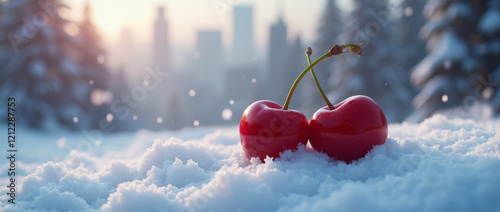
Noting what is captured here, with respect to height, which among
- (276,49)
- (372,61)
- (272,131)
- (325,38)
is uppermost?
(276,49)

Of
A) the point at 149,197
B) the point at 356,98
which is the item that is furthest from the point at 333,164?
the point at 149,197

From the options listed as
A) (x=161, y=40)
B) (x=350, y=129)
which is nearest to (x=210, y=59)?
(x=161, y=40)

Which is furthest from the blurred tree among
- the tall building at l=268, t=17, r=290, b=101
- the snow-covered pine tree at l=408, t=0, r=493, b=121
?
the tall building at l=268, t=17, r=290, b=101

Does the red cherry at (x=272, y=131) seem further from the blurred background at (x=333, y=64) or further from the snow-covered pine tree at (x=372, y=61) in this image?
the snow-covered pine tree at (x=372, y=61)

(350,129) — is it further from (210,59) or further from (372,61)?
(210,59)

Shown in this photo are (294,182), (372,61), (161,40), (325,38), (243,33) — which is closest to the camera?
(294,182)

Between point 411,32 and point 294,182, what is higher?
point 411,32

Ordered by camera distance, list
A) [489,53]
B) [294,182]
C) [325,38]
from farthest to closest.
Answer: [325,38] → [489,53] → [294,182]
